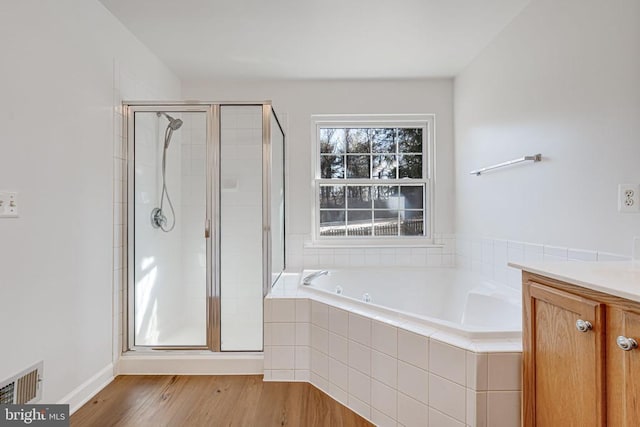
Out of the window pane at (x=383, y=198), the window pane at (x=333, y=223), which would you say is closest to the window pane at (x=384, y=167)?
the window pane at (x=383, y=198)

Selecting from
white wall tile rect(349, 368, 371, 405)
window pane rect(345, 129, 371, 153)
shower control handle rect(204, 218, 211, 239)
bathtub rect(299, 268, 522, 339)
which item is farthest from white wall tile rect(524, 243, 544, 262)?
shower control handle rect(204, 218, 211, 239)

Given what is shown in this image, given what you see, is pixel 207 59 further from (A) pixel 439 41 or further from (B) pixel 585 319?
(B) pixel 585 319

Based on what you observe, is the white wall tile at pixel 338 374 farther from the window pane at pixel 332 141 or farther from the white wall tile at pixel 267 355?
the window pane at pixel 332 141

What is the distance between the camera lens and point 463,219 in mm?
3023

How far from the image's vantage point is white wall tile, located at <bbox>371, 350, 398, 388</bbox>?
1.61 m

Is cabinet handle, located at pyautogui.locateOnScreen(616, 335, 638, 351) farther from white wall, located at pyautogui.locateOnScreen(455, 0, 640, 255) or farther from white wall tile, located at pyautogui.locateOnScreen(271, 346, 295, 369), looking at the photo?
white wall tile, located at pyautogui.locateOnScreen(271, 346, 295, 369)

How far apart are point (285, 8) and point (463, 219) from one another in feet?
7.09

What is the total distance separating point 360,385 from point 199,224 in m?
1.46

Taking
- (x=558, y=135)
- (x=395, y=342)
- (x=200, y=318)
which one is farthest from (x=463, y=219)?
(x=200, y=318)

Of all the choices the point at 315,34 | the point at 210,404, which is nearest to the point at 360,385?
the point at 210,404

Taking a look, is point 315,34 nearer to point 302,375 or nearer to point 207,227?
point 207,227

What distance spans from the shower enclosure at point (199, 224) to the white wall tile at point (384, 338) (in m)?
0.85

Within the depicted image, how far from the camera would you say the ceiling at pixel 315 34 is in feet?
6.81

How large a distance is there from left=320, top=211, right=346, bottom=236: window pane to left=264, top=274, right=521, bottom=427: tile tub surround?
3.43ft
